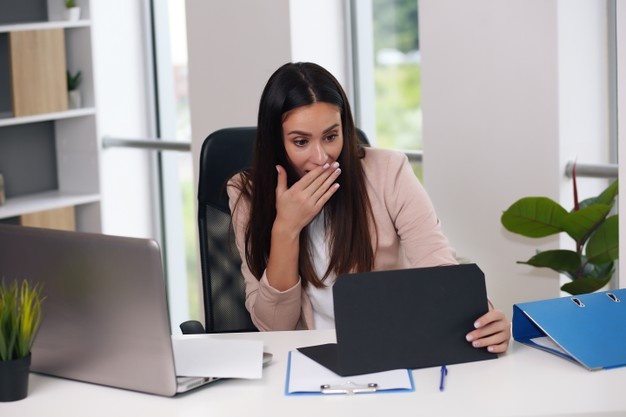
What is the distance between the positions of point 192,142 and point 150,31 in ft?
3.13

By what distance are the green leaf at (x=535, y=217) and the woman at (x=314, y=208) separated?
0.58 metres

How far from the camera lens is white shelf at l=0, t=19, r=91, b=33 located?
4145 millimetres

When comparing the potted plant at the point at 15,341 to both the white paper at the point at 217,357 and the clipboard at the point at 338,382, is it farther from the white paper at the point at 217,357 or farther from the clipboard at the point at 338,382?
the clipboard at the point at 338,382

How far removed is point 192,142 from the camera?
414 cm

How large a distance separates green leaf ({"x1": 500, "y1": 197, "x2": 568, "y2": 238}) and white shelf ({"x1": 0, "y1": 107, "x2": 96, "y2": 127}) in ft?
7.36

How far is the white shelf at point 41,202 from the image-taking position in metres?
4.21

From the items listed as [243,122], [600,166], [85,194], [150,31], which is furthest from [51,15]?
[600,166]

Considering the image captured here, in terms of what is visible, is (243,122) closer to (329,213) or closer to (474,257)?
(474,257)

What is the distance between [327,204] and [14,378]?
885mm

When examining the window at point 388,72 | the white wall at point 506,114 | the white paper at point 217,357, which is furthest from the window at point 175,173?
the white paper at point 217,357

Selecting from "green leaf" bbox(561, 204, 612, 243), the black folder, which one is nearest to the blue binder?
the black folder

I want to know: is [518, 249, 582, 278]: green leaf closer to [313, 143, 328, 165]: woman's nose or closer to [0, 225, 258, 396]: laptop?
[313, 143, 328, 165]: woman's nose

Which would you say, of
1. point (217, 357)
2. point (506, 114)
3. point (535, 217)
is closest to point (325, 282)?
point (217, 357)

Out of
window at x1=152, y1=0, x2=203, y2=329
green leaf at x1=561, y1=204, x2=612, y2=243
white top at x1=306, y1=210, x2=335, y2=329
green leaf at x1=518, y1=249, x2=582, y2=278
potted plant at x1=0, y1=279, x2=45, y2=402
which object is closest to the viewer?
potted plant at x1=0, y1=279, x2=45, y2=402
